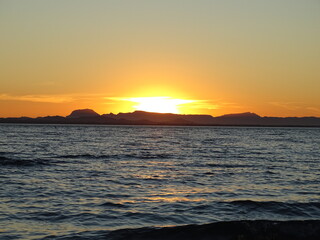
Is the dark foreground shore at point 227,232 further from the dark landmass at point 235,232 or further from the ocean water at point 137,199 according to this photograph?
the ocean water at point 137,199

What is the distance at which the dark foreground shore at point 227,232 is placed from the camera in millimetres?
11719

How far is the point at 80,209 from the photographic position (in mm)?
15219

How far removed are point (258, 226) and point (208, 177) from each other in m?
12.9

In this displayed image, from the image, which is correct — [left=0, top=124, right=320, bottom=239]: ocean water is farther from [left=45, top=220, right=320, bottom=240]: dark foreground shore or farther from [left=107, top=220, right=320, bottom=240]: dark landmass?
[left=107, top=220, right=320, bottom=240]: dark landmass

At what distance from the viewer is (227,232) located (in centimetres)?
1234

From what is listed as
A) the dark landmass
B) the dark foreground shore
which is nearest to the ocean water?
the dark foreground shore

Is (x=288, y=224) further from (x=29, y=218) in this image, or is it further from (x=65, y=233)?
(x=29, y=218)

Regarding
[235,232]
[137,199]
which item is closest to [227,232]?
[235,232]

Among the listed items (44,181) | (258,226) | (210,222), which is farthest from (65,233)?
(44,181)

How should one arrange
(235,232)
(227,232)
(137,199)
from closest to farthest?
(235,232)
(227,232)
(137,199)

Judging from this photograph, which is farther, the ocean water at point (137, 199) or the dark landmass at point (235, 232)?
the ocean water at point (137, 199)

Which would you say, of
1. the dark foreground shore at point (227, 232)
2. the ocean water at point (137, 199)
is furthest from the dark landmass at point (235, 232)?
the ocean water at point (137, 199)

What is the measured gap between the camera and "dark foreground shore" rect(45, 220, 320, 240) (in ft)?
38.4

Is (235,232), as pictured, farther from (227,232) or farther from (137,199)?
(137,199)
